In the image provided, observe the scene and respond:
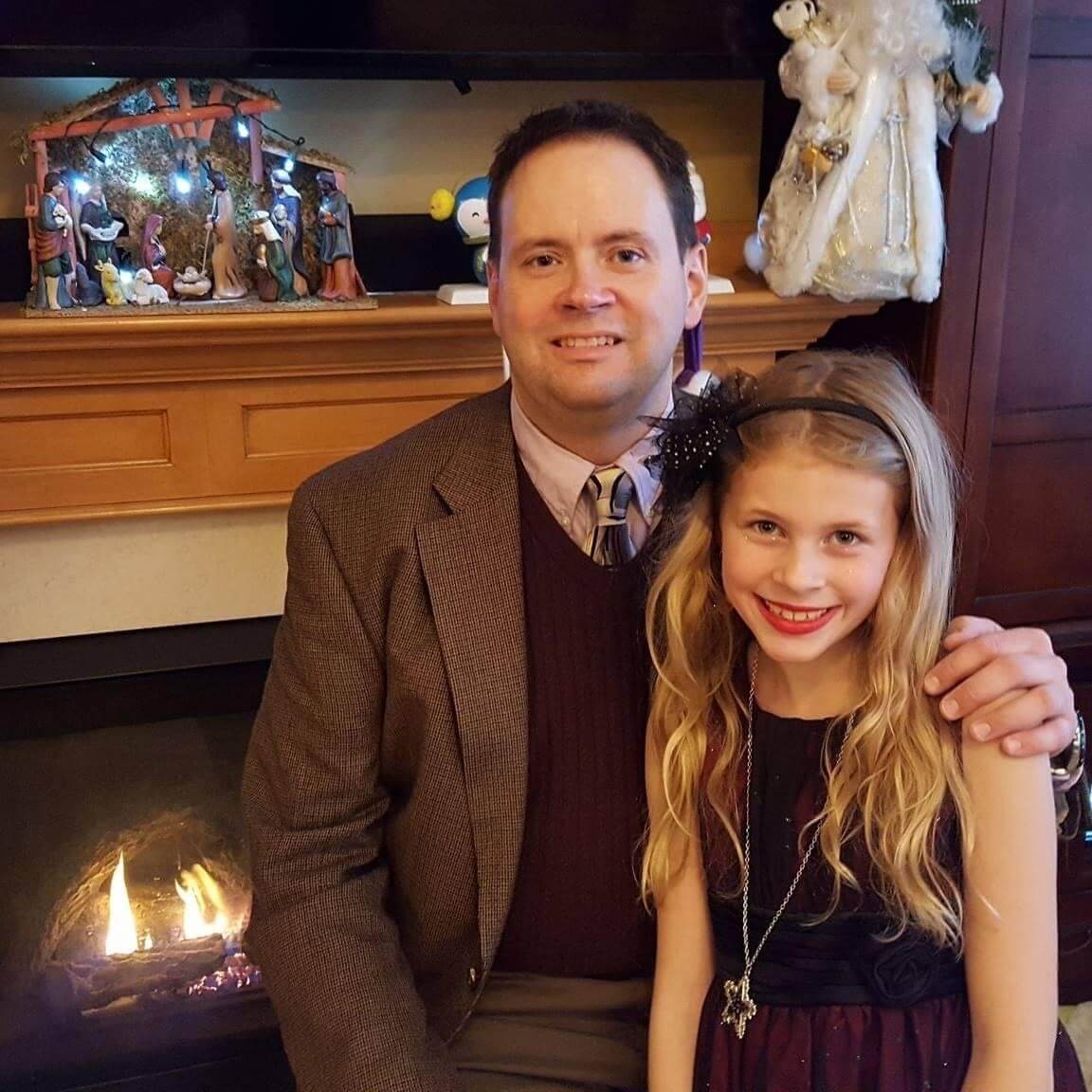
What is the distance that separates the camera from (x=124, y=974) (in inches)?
69.8

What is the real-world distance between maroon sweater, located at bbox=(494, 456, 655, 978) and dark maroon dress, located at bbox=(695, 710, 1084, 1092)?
0.12 meters

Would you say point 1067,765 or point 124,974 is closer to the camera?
point 1067,765

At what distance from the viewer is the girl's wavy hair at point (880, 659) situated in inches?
41.2

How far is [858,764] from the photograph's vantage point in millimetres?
1081

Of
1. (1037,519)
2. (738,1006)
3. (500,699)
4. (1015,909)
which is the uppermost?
(1037,519)

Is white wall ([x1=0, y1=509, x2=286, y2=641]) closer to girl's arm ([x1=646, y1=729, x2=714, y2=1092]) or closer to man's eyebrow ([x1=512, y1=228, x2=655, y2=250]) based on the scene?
man's eyebrow ([x1=512, y1=228, x2=655, y2=250])

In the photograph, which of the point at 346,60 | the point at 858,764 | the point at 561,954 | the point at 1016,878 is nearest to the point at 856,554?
the point at 858,764

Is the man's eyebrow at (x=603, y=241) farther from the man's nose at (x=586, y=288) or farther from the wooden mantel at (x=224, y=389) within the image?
the wooden mantel at (x=224, y=389)

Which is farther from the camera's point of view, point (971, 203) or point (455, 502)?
point (971, 203)

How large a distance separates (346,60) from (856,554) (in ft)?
3.25

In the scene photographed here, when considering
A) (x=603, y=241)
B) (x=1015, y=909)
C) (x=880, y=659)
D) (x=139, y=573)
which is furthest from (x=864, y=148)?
(x=139, y=573)

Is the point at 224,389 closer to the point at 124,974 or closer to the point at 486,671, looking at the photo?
the point at 486,671

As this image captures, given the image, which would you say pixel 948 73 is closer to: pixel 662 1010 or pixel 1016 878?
pixel 1016 878

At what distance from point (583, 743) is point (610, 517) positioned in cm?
25
